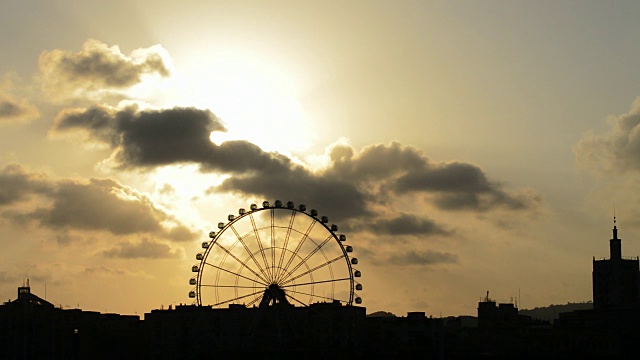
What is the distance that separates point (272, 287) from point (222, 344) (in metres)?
51.3

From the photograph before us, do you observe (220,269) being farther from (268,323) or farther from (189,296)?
(268,323)

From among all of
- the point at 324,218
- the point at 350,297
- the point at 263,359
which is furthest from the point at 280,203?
the point at 263,359

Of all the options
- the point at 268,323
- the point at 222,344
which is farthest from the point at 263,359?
the point at 222,344

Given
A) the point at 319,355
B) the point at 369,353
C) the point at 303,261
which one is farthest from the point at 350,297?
the point at 369,353

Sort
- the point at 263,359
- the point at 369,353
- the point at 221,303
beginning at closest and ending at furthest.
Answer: the point at 221,303
the point at 263,359
the point at 369,353

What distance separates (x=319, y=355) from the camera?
18338 centimetres

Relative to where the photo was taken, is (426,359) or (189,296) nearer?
(189,296)

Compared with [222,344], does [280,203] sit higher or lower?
higher

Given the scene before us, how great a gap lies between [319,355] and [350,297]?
3234cm

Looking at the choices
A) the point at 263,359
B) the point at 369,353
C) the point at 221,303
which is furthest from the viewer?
the point at 369,353

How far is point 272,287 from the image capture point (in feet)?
498

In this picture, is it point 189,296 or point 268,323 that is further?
point 268,323

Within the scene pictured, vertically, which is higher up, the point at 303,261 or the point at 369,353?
the point at 303,261

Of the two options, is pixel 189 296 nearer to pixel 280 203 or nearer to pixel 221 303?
pixel 221 303
